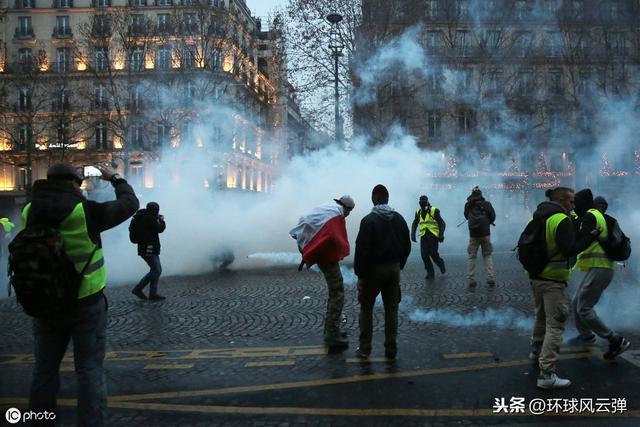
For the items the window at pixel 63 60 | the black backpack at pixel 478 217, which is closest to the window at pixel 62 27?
the window at pixel 63 60

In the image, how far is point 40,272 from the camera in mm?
2680

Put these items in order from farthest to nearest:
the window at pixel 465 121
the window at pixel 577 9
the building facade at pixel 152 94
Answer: the window at pixel 465 121
the building facade at pixel 152 94
the window at pixel 577 9

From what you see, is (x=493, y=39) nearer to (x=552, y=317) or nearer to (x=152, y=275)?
(x=152, y=275)

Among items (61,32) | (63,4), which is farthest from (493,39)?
(63,4)

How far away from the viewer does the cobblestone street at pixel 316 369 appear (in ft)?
11.5

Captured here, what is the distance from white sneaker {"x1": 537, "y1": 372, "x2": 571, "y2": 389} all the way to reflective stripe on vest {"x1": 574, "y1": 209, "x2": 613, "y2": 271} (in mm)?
1306

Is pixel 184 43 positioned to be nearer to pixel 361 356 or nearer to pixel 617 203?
pixel 617 203

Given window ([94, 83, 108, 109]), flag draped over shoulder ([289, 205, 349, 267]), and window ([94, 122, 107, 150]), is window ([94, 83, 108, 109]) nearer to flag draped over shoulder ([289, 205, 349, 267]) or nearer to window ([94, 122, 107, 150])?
window ([94, 122, 107, 150])

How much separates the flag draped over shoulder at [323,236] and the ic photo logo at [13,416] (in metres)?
2.83

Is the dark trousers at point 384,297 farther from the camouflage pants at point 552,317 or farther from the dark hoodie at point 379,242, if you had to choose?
the camouflage pants at point 552,317

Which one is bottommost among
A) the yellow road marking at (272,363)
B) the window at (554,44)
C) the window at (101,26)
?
the yellow road marking at (272,363)

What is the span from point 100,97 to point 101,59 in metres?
2.30

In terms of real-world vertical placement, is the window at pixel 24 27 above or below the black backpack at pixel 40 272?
above

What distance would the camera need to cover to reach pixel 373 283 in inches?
184
